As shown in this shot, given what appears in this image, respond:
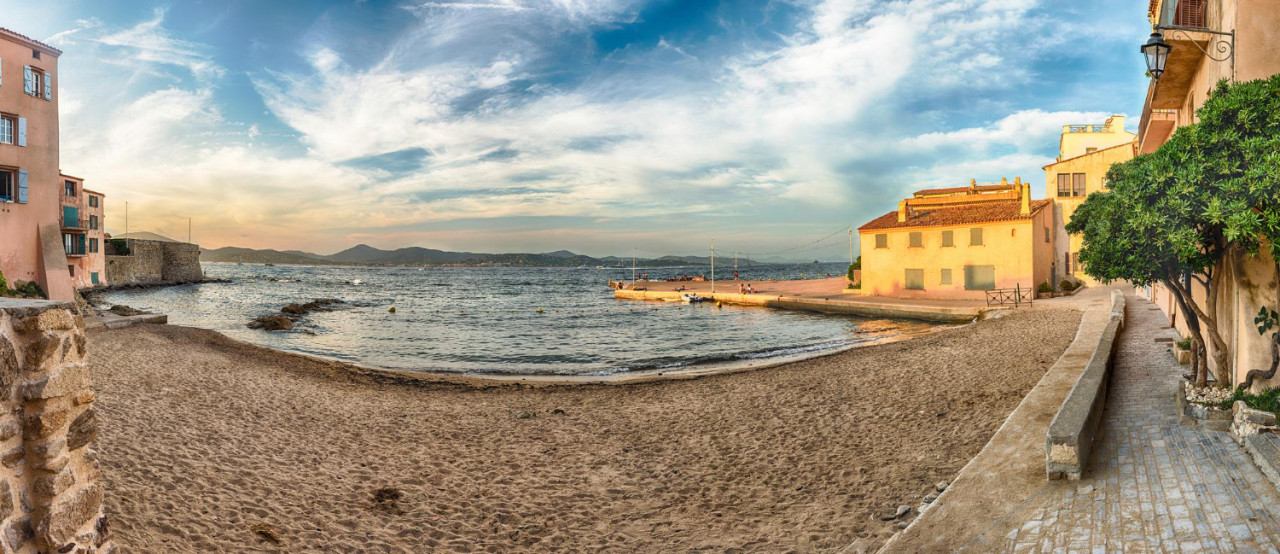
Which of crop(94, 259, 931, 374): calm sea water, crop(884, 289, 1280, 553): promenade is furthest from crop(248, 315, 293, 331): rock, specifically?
crop(884, 289, 1280, 553): promenade

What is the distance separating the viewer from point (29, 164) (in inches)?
878

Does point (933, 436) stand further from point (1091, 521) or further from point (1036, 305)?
point (1036, 305)

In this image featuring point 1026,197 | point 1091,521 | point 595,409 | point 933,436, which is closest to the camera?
point 1091,521

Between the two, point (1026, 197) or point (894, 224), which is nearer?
point (1026, 197)

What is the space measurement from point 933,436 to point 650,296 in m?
43.0

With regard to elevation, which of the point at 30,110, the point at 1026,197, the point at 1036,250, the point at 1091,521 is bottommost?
the point at 1091,521

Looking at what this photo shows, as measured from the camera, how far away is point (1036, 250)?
31531 mm

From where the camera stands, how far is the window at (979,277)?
3200 cm

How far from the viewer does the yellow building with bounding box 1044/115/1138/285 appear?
35.5 metres

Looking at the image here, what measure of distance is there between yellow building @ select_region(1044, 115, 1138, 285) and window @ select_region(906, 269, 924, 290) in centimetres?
875

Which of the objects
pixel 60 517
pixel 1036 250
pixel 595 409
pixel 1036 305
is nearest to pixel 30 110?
pixel 595 409

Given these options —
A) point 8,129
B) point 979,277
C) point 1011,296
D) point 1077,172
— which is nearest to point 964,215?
point 979,277

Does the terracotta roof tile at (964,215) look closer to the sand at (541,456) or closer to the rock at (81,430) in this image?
the sand at (541,456)

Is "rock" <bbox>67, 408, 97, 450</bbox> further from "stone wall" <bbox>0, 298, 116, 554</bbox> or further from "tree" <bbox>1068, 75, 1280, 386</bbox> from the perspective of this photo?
"tree" <bbox>1068, 75, 1280, 386</bbox>
